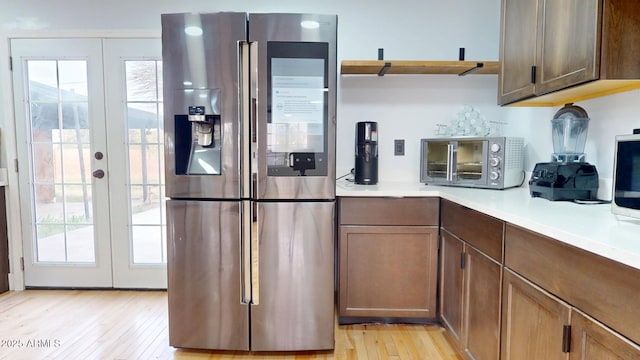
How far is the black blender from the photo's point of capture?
1.57m

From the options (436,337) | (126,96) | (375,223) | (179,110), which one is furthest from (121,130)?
(436,337)

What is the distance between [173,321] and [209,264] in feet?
1.29

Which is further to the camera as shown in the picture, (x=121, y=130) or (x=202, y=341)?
(x=121, y=130)

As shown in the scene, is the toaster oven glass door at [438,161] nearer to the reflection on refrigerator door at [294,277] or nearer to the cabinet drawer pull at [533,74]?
the cabinet drawer pull at [533,74]

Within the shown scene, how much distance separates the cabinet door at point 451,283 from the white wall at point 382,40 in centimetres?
79

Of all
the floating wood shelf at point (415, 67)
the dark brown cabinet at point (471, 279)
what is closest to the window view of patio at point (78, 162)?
the floating wood shelf at point (415, 67)

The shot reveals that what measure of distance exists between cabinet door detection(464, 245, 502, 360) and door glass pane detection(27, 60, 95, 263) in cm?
276

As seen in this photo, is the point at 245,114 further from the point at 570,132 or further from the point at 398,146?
the point at 570,132

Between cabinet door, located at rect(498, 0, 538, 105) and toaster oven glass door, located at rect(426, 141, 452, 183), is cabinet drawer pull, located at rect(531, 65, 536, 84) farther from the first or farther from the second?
toaster oven glass door, located at rect(426, 141, 452, 183)

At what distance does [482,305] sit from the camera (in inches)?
59.8

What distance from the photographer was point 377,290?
2.08 metres

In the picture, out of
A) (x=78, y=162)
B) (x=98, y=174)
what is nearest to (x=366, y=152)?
(x=98, y=174)

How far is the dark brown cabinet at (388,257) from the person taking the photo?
2.04 m

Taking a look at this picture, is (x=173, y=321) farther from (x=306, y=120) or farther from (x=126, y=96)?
(x=126, y=96)
